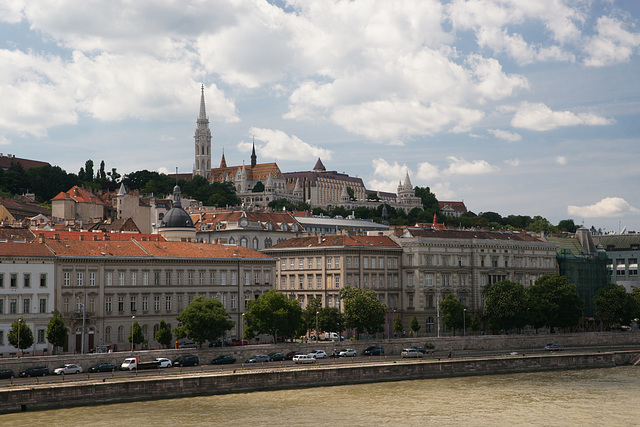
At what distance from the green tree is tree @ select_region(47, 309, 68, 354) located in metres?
47.1

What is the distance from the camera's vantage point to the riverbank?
190 feet

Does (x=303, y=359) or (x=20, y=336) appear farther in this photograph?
(x=303, y=359)

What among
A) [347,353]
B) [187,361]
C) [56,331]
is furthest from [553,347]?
[56,331]

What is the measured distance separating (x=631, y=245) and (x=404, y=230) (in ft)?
171

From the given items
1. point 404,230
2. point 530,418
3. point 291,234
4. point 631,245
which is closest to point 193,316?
point 530,418

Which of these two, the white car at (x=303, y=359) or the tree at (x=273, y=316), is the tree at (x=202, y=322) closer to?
the tree at (x=273, y=316)

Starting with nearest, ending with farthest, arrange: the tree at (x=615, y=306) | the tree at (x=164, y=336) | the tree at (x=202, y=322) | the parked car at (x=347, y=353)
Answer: the tree at (x=202, y=322), the tree at (x=164, y=336), the parked car at (x=347, y=353), the tree at (x=615, y=306)

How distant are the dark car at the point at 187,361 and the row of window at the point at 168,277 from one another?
13781mm

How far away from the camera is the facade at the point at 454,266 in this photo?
109250 mm

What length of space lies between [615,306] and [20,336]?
221ft

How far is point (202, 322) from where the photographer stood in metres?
80.2

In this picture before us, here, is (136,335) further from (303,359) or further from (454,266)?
(454,266)

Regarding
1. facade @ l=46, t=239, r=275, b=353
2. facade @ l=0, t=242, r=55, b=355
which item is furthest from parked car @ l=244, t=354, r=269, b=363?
facade @ l=0, t=242, r=55, b=355

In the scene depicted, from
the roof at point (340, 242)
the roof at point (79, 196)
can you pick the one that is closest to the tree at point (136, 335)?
the roof at point (340, 242)
